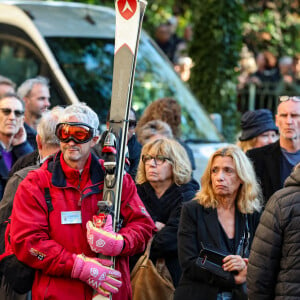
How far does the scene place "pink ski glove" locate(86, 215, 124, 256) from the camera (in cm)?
609

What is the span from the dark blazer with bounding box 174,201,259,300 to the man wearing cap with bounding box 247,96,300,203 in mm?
1352

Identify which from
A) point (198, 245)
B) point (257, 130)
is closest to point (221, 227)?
point (198, 245)

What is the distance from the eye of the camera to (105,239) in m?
6.12

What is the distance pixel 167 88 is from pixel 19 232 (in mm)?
6455

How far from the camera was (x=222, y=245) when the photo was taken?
23.1 feet

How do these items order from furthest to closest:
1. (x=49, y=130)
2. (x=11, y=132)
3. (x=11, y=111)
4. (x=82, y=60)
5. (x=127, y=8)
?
(x=82, y=60)
(x=11, y=111)
(x=11, y=132)
(x=49, y=130)
(x=127, y=8)

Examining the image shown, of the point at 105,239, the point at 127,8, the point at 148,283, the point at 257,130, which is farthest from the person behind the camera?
the point at 257,130

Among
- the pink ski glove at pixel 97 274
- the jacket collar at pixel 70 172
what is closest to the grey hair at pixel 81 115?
the jacket collar at pixel 70 172

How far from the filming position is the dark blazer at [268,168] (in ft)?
27.8

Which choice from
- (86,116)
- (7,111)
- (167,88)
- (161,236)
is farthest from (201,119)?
(86,116)

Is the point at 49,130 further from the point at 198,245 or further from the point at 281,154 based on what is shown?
the point at 281,154

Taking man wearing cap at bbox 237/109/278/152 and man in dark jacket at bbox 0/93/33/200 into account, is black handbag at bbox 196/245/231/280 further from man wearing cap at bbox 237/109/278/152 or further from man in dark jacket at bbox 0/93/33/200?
man wearing cap at bbox 237/109/278/152

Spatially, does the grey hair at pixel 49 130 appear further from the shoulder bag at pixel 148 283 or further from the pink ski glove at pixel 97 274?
the pink ski glove at pixel 97 274

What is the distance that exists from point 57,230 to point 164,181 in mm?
2048
